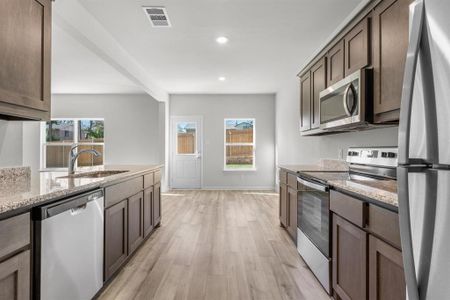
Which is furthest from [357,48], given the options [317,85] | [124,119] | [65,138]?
[65,138]

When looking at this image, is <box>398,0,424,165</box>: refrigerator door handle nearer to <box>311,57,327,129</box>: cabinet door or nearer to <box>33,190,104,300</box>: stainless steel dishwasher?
<box>33,190,104,300</box>: stainless steel dishwasher

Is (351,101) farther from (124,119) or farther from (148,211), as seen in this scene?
(124,119)

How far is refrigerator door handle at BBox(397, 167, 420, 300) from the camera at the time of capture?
33.2 inches

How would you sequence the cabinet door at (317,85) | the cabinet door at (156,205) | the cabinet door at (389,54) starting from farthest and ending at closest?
1. the cabinet door at (156,205)
2. the cabinet door at (317,85)
3. the cabinet door at (389,54)

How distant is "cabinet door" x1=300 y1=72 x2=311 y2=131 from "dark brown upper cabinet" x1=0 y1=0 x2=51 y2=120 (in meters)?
2.84

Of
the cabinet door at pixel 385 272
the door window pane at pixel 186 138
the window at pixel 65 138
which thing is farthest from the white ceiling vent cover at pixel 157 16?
the window at pixel 65 138

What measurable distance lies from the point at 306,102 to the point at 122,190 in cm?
255

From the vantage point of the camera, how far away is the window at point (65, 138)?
748 cm

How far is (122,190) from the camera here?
246 cm

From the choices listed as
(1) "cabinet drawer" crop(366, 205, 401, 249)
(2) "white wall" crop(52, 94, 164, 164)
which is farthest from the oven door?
(2) "white wall" crop(52, 94, 164, 164)

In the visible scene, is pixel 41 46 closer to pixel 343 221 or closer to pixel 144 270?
pixel 144 270

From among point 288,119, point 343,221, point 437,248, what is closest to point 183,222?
point 343,221

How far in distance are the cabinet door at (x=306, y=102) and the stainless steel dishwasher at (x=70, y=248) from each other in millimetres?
2639

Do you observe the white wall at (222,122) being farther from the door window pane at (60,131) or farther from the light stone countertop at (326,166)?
the light stone countertop at (326,166)
